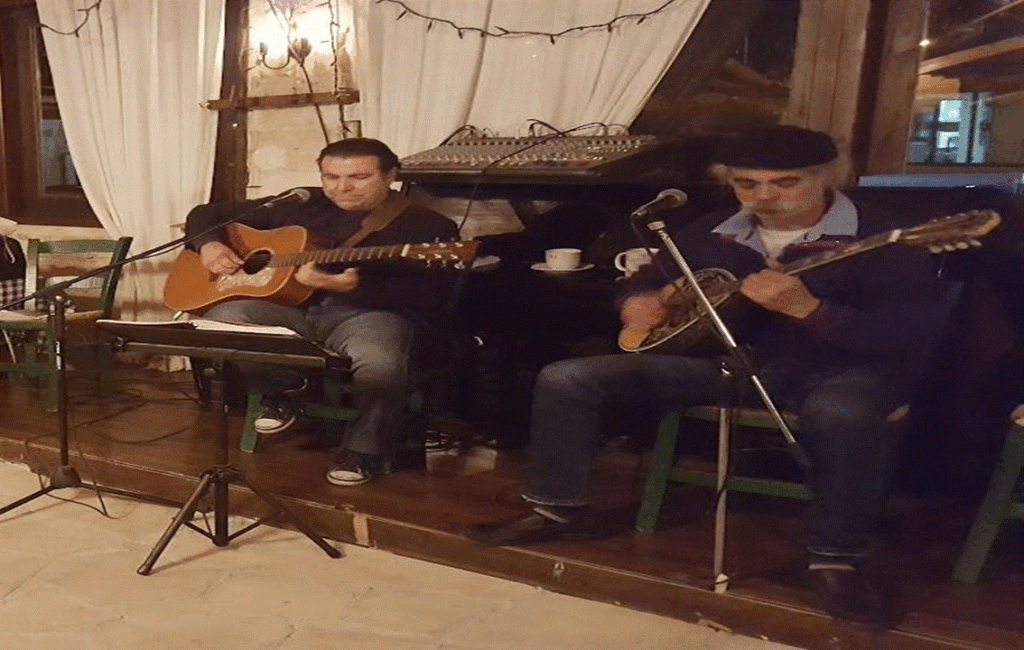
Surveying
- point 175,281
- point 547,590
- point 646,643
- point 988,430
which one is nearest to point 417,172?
point 175,281

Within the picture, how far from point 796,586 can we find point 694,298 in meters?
0.73

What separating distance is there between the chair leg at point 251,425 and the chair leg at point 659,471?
4.37ft

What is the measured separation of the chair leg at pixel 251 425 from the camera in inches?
121

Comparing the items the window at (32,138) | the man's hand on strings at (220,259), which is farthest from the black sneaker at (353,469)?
the window at (32,138)

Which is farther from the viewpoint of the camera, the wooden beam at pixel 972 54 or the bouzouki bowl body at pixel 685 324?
the wooden beam at pixel 972 54

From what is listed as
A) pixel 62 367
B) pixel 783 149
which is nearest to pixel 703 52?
pixel 783 149

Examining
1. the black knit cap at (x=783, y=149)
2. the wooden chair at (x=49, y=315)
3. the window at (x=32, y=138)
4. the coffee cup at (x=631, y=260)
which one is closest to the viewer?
the black knit cap at (x=783, y=149)

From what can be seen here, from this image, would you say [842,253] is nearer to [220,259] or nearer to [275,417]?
[275,417]

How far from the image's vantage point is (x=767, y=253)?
89.8 inches

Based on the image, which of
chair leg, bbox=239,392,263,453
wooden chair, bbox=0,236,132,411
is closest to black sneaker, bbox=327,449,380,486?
chair leg, bbox=239,392,263,453

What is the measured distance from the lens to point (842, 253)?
2068mm

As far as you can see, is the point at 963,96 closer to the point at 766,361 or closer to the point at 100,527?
the point at 766,361

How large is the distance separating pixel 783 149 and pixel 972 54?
81 centimetres

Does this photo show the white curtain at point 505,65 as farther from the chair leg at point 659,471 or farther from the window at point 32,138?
the window at point 32,138
